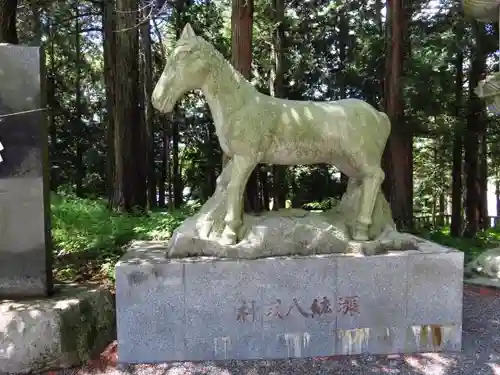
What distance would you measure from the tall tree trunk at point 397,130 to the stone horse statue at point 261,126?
382 cm

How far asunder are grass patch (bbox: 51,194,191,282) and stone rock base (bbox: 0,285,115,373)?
168 cm

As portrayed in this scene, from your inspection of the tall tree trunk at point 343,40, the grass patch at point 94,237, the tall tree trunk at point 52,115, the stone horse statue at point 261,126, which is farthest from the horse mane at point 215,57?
the tall tree trunk at point 52,115

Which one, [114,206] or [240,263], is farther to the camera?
[114,206]

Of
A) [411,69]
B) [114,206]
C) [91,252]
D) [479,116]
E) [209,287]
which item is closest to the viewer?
[209,287]

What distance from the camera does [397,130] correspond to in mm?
7805

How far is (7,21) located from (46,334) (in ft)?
19.3

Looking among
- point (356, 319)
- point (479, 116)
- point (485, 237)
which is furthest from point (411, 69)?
point (356, 319)

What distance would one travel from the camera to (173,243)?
3912 mm

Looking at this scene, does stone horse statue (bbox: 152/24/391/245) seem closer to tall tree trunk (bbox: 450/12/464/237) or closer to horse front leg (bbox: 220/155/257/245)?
horse front leg (bbox: 220/155/257/245)

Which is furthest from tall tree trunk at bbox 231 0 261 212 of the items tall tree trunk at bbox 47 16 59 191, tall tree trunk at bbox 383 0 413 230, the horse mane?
tall tree trunk at bbox 47 16 59 191

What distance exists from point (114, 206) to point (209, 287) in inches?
216

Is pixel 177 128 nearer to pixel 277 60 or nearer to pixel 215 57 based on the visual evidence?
pixel 277 60

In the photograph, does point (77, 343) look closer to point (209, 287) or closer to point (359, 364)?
point (209, 287)

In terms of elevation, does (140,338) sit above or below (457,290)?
below
